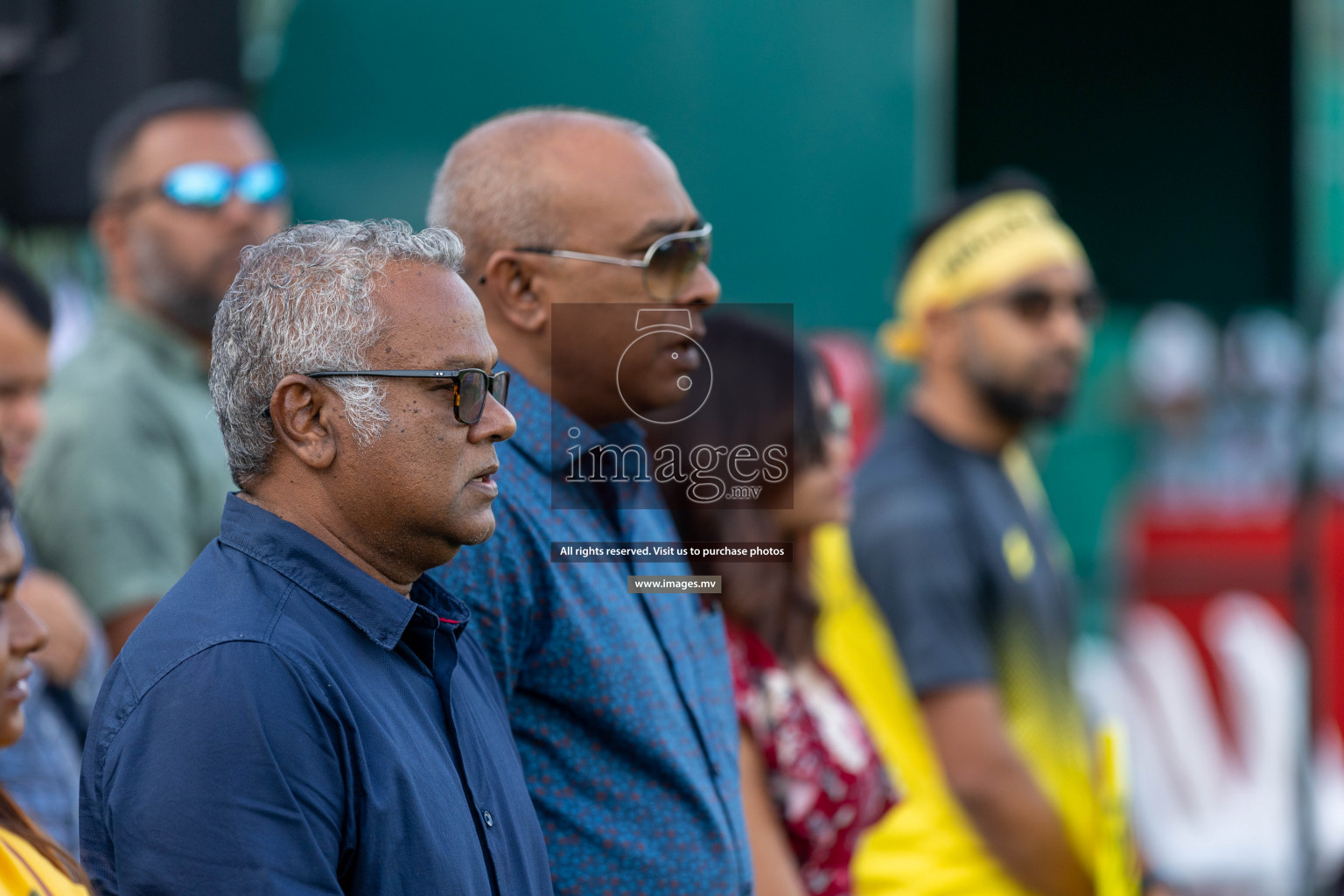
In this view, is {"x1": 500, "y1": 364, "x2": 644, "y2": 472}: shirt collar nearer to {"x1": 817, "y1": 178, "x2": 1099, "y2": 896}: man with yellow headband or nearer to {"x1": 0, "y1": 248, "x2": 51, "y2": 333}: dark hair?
{"x1": 817, "y1": 178, "x2": 1099, "y2": 896}: man with yellow headband

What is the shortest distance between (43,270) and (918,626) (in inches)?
109

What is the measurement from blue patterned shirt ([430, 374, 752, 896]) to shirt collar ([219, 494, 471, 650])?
0.25m

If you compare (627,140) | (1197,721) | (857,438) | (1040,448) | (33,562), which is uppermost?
(627,140)

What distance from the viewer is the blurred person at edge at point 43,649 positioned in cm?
229

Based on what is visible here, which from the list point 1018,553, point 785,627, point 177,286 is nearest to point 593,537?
point 785,627

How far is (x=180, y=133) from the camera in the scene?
11.8ft

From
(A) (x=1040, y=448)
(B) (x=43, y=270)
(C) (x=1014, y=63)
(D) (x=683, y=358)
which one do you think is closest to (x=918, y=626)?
(D) (x=683, y=358)

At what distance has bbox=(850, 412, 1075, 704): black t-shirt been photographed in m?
3.12

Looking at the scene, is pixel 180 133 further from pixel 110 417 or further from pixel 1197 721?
pixel 1197 721

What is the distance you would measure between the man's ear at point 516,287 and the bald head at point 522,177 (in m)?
0.02

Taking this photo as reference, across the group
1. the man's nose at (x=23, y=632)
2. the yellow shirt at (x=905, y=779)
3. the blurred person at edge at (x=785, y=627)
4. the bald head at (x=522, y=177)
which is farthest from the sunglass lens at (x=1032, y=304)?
the man's nose at (x=23, y=632)

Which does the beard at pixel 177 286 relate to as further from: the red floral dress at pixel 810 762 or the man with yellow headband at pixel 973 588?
the red floral dress at pixel 810 762

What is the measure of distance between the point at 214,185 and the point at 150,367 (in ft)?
1.74

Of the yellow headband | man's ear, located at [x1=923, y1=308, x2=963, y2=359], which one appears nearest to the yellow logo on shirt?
man's ear, located at [x1=923, y1=308, x2=963, y2=359]
